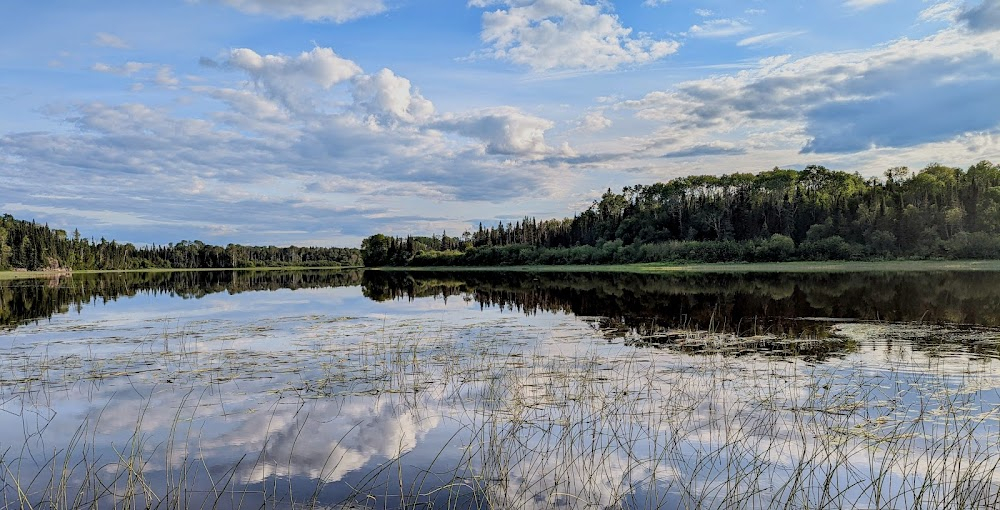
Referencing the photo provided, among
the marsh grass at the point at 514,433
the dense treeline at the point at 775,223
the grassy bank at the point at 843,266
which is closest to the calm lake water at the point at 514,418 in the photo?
the marsh grass at the point at 514,433

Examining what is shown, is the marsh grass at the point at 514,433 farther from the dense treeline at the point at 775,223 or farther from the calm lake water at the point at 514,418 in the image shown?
the dense treeline at the point at 775,223

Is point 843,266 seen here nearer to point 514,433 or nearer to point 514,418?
point 514,418

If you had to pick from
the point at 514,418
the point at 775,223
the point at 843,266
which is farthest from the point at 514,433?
the point at 775,223

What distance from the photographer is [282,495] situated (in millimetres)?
6805

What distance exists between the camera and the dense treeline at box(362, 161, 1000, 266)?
85938 millimetres

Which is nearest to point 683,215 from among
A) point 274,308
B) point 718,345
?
point 274,308

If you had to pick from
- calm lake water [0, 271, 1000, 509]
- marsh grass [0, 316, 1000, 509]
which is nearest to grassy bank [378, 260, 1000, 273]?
calm lake water [0, 271, 1000, 509]

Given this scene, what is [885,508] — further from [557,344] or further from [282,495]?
[557,344]

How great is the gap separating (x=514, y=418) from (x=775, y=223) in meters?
116

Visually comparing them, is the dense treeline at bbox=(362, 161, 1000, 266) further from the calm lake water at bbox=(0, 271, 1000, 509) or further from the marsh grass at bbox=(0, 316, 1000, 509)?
the marsh grass at bbox=(0, 316, 1000, 509)

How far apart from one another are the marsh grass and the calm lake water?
47 mm

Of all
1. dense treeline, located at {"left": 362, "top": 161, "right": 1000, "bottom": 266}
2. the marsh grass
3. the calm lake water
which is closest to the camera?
the marsh grass

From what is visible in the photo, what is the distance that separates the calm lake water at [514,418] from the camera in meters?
6.80

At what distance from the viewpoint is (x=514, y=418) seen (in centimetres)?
934
